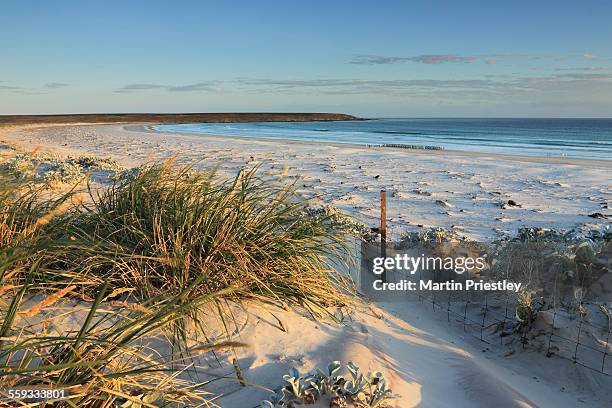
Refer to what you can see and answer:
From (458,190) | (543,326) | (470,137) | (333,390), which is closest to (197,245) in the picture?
(333,390)

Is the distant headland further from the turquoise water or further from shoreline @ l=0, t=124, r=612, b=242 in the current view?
shoreline @ l=0, t=124, r=612, b=242

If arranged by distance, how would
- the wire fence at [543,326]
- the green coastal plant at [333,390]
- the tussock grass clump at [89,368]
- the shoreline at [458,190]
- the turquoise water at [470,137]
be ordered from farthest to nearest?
the turquoise water at [470,137]
the shoreline at [458,190]
the wire fence at [543,326]
the green coastal plant at [333,390]
the tussock grass clump at [89,368]

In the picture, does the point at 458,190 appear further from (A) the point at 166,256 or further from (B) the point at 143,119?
(B) the point at 143,119

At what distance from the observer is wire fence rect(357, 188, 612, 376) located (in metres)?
4.24

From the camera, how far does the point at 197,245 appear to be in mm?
3650

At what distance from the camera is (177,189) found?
13.6ft

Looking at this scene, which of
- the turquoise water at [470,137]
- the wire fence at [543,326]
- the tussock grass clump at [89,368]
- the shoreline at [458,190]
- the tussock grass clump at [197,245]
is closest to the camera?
the tussock grass clump at [89,368]

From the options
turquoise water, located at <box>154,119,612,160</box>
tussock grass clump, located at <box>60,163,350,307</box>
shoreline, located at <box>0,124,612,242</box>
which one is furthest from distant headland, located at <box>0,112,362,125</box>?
tussock grass clump, located at <box>60,163,350,307</box>

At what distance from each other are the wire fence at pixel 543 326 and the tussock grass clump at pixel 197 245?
1.70 m

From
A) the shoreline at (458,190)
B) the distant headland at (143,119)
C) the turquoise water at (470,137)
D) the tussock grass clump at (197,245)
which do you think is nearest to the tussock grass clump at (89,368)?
the tussock grass clump at (197,245)

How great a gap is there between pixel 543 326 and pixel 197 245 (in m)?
3.27

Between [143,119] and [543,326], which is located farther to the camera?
[143,119]

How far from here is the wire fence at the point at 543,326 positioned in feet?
13.9

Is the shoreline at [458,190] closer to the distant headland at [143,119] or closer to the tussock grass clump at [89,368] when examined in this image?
the tussock grass clump at [89,368]
